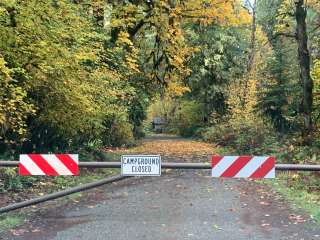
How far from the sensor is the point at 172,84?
87.6ft

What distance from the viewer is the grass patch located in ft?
34.7

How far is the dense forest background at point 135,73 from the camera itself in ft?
39.7

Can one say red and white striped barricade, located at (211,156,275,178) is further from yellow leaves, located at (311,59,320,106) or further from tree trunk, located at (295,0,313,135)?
yellow leaves, located at (311,59,320,106)

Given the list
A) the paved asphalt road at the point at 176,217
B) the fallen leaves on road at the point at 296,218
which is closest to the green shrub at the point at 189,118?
the paved asphalt road at the point at 176,217

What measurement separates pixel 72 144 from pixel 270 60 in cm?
1249

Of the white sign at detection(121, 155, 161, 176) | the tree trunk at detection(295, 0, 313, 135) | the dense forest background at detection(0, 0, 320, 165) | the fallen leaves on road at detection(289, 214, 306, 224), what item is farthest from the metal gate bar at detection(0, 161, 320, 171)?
the tree trunk at detection(295, 0, 313, 135)

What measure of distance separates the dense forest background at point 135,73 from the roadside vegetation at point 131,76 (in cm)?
4

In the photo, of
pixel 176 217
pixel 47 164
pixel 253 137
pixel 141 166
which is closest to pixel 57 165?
pixel 47 164

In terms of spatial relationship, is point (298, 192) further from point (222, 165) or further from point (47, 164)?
point (47, 164)

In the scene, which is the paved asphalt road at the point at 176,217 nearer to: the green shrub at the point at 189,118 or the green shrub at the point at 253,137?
the green shrub at the point at 253,137

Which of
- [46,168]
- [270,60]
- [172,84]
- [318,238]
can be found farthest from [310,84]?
[46,168]

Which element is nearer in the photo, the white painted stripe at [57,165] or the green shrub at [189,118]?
the white painted stripe at [57,165]

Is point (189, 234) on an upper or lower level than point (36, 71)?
lower

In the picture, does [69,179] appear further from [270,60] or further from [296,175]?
[270,60]
